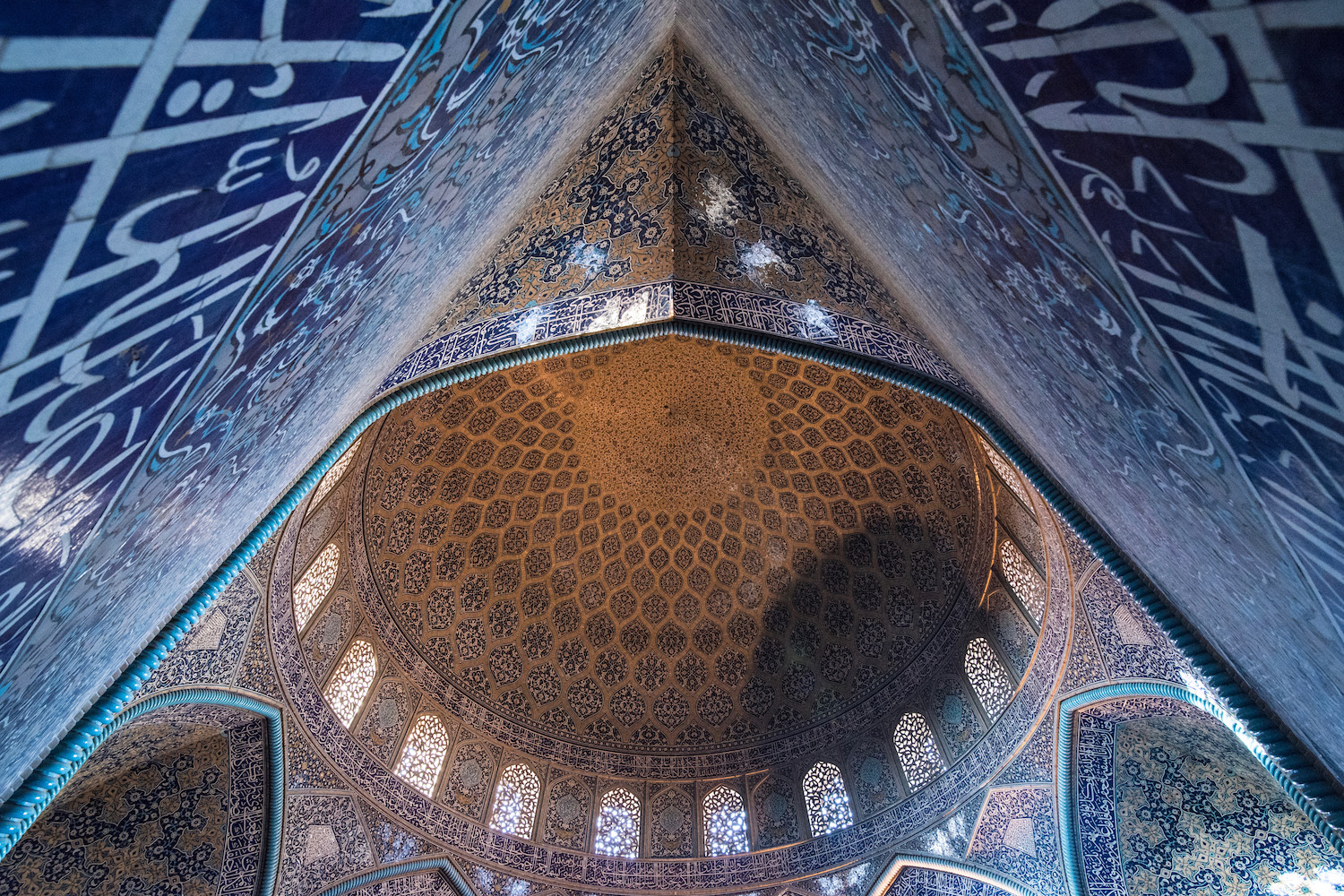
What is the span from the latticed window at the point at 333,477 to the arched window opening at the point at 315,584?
0.60m

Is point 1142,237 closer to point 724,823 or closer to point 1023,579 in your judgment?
point 1023,579

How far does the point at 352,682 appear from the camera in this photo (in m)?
9.06

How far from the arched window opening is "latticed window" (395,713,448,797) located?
1888 millimetres

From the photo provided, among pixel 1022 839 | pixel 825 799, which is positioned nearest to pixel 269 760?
pixel 825 799

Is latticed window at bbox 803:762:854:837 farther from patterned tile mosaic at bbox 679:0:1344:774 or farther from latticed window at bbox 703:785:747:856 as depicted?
patterned tile mosaic at bbox 679:0:1344:774

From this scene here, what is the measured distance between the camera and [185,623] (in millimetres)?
4660

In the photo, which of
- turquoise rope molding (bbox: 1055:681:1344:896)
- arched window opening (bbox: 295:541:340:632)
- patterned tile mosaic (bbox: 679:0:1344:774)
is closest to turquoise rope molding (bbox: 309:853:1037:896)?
turquoise rope molding (bbox: 1055:681:1344:896)

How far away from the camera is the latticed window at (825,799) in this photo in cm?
980

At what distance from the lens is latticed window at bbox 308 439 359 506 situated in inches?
337

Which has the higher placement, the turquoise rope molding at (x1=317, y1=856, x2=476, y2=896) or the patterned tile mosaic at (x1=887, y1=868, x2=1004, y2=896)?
the patterned tile mosaic at (x1=887, y1=868, x2=1004, y2=896)

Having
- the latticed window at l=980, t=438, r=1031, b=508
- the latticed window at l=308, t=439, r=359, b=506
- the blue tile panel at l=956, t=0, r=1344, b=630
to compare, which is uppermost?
the latticed window at l=980, t=438, r=1031, b=508

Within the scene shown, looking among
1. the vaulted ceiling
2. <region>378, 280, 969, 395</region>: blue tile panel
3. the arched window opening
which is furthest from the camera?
the arched window opening

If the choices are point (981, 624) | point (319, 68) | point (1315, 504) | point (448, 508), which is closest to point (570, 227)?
point (319, 68)

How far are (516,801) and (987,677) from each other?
17.8ft
